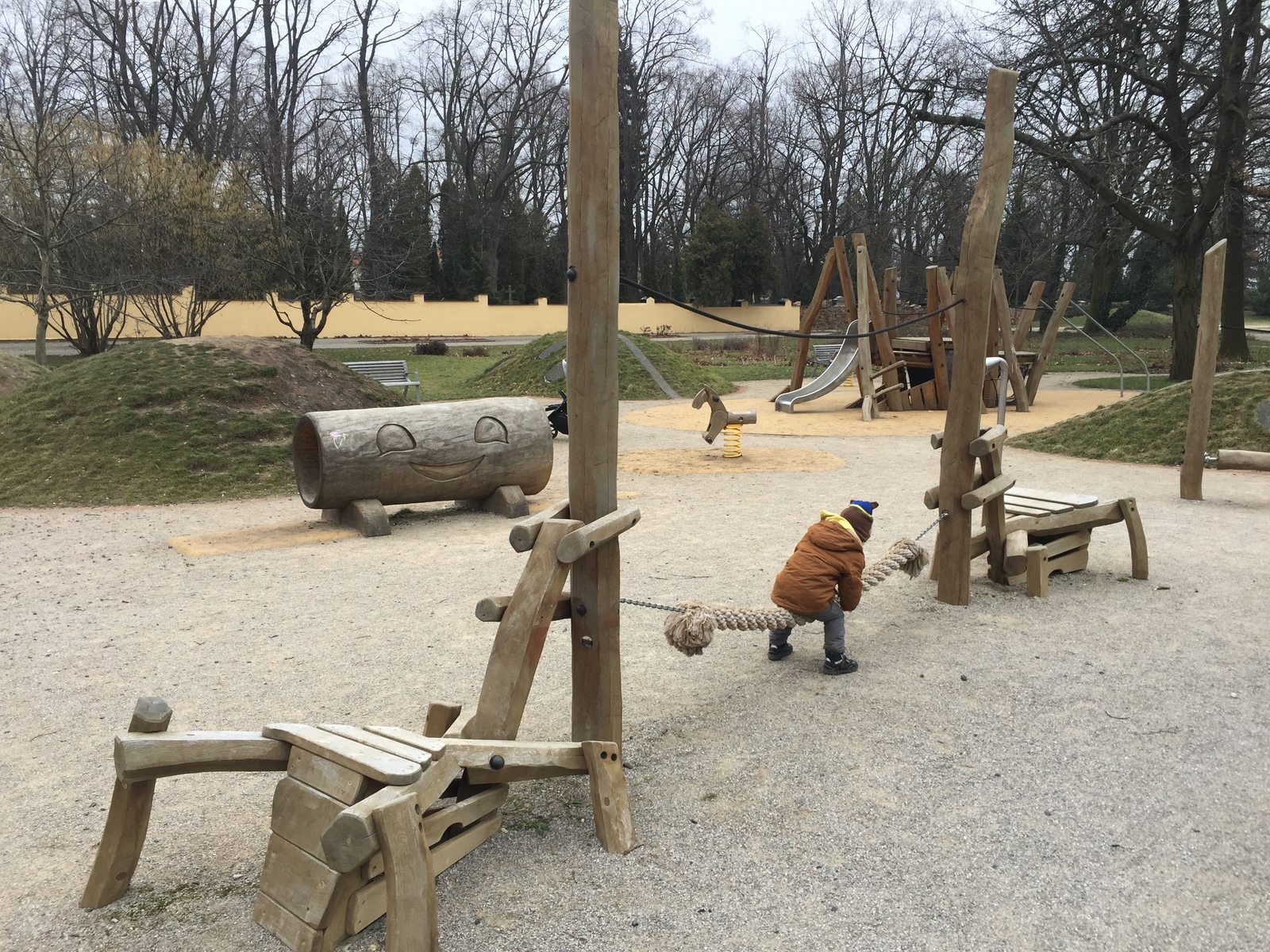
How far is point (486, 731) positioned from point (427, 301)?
38.0 metres

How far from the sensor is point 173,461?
34.5 ft

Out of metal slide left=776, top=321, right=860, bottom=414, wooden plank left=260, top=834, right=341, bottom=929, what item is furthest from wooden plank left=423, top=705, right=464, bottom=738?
metal slide left=776, top=321, right=860, bottom=414

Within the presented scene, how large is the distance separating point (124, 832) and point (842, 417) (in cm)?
1464

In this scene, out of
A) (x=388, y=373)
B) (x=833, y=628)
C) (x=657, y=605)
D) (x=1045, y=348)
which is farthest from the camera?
(x=1045, y=348)

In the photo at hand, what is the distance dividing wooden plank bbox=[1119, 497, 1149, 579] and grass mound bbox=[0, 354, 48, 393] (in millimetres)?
16131

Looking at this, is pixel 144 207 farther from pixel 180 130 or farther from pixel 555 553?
pixel 555 553

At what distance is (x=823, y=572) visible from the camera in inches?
185

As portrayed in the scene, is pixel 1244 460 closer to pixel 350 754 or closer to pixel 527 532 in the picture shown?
pixel 527 532

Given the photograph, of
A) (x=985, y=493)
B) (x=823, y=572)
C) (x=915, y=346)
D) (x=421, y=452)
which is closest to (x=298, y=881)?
(x=823, y=572)

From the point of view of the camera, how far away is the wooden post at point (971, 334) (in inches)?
233

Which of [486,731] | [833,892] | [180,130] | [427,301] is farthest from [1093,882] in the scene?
[180,130]

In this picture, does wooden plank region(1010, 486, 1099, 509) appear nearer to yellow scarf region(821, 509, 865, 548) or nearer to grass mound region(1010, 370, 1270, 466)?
yellow scarf region(821, 509, 865, 548)

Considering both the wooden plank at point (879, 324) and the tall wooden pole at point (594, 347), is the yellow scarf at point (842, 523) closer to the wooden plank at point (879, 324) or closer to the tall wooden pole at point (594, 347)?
the tall wooden pole at point (594, 347)

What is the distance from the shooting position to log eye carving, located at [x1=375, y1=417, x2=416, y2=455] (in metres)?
8.32
